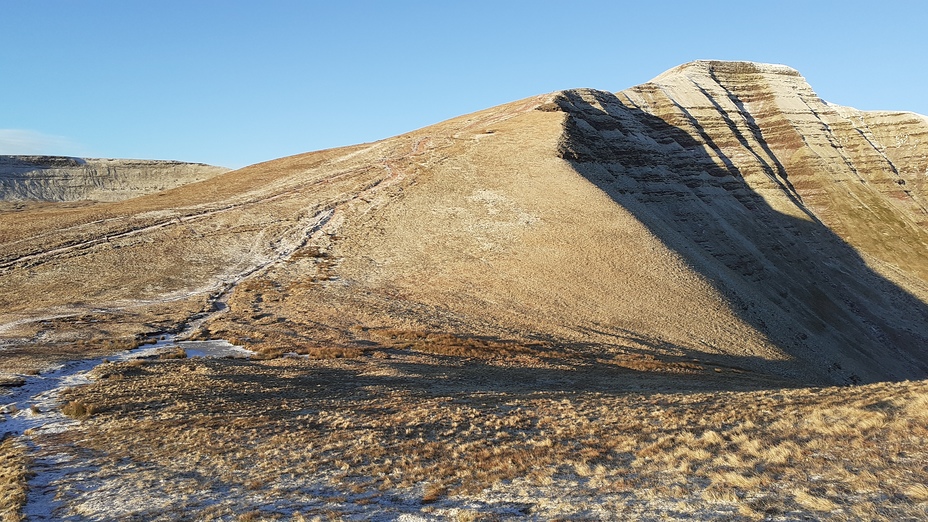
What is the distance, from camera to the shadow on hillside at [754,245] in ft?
170

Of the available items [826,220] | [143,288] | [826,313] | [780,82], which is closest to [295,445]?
[143,288]

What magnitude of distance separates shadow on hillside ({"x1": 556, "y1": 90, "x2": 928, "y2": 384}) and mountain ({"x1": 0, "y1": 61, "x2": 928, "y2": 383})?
1.18 feet

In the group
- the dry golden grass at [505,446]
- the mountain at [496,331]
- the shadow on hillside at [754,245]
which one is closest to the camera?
the dry golden grass at [505,446]

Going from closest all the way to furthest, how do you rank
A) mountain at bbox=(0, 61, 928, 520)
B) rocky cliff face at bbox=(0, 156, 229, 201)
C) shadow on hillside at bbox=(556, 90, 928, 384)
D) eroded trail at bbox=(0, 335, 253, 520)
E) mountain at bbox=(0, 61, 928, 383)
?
1. eroded trail at bbox=(0, 335, 253, 520)
2. mountain at bbox=(0, 61, 928, 520)
3. mountain at bbox=(0, 61, 928, 383)
4. shadow on hillside at bbox=(556, 90, 928, 384)
5. rocky cliff face at bbox=(0, 156, 229, 201)

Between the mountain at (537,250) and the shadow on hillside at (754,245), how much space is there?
14.1 inches

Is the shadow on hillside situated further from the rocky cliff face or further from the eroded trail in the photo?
the rocky cliff face

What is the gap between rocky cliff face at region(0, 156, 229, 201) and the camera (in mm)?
131750

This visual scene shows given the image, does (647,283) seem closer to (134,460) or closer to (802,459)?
(802,459)

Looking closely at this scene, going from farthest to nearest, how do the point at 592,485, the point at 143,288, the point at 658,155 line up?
the point at 658,155
the point at 143,288
the point at 592,485

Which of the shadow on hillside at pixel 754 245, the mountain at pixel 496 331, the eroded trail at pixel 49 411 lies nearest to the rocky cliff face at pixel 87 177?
the mountain at pixel 496 331

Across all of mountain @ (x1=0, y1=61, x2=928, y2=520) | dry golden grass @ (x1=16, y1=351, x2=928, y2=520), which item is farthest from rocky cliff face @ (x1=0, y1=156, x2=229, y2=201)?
dry golden grass @ (x1=16, y1=351, x2=928, y2=520)

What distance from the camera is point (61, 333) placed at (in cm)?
2925

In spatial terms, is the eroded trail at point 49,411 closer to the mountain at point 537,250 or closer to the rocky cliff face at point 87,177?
the mountain at point 537,250

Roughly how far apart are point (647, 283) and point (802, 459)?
107 feet
